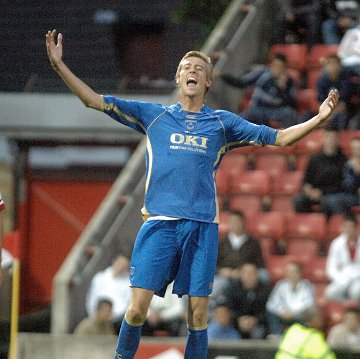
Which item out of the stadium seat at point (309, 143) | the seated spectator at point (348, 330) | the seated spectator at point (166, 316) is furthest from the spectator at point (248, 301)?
the stadium seat at point (309, 143)

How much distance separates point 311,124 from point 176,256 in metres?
1.15

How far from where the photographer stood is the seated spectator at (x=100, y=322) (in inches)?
489

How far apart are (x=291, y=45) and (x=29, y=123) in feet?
18.4

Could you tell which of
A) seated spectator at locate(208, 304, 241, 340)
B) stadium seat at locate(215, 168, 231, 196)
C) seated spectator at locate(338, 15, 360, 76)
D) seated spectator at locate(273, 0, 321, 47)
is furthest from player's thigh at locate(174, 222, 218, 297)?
seated spectator at locate(273, 0, 321, 47)

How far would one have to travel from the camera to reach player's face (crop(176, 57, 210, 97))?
772 centimetres

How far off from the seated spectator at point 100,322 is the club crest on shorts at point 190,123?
490cm

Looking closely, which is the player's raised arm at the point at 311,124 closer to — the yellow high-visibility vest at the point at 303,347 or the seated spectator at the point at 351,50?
the yellow high-visibility vest at the point at 303,347

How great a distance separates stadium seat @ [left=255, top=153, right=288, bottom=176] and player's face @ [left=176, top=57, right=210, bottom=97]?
665 cm

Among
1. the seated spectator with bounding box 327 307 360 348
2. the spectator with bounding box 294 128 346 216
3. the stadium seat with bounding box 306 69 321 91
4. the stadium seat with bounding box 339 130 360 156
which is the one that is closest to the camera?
the seated spectator with bounding box 327 307 360 348

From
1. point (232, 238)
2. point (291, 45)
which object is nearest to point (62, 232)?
point (291, 45)

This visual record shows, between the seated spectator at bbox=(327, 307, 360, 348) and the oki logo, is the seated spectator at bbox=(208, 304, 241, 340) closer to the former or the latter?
the seated spectator at bbox=(327, 307, 360, 348)

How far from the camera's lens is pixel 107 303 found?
12445 millimetres

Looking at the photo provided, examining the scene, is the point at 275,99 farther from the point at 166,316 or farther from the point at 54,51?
the point at 54,51

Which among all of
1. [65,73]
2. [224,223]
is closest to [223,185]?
[224,223]
